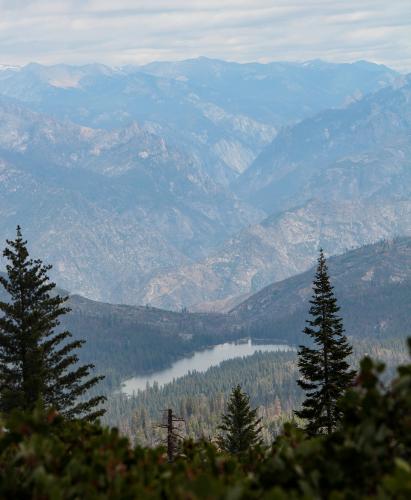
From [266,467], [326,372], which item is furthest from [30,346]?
[266,467]

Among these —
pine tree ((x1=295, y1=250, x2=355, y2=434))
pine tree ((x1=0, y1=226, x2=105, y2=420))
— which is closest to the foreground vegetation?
pine tree ((x1=0, y1=226, x2=105, y2=420))

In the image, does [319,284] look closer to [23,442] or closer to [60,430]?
[60,430]

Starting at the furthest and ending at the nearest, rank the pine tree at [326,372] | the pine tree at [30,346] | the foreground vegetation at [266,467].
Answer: the pine tree at [326,372]
the pine tree at [30,346]
the foreground vegetation at [266,467]

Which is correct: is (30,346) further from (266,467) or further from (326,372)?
(266,467)

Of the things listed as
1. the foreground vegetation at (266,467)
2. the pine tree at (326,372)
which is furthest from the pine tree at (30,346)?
the foreground vegetation at (266,467)

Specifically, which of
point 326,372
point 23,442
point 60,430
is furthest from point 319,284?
point 23,442

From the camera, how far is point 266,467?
1581cm

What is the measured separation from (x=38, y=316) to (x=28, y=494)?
109ft

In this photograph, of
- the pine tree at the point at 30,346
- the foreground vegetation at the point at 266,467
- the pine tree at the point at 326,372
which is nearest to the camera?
the foreground vegetation at the point at 266,467

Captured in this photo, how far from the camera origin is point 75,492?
47.0 feet

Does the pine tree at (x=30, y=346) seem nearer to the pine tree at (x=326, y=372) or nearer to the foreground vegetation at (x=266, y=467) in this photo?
the pine tree at (x=326, y=372)

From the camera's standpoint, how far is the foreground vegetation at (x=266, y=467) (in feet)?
46.3

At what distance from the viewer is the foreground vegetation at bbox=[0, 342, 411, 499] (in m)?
14.1

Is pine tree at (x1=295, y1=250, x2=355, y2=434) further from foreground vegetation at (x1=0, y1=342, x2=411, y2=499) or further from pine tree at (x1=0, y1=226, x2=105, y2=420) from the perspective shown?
foreground vegetation at (x1=0, y1=342, x2=411, y2=499)
